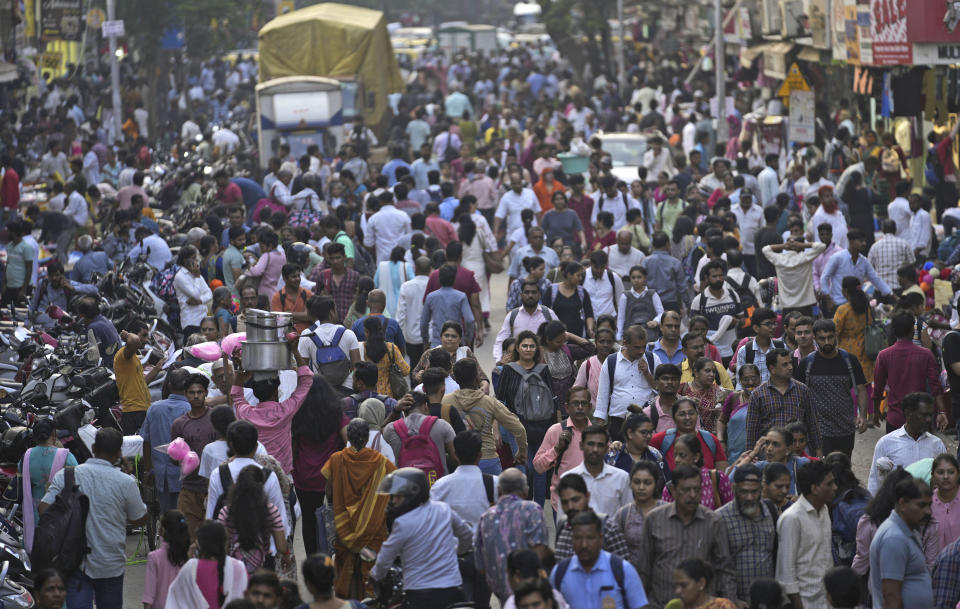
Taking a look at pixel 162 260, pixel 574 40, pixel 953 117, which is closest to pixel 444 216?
pixel 162 260

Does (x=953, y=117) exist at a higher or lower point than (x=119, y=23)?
lower

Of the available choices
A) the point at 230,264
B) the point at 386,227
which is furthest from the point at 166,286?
the point at 386,227

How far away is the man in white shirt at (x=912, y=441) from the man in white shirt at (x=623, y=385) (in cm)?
186

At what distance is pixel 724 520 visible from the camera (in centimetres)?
744

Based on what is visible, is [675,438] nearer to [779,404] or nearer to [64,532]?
[779,404]

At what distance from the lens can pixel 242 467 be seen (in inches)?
315

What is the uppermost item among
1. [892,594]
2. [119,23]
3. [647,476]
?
[119,23]

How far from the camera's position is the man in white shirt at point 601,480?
802cm

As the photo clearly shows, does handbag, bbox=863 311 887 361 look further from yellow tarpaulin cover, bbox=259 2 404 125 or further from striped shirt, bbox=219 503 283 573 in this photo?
yellow tarpaulin cover, bbox=259 2 404 125

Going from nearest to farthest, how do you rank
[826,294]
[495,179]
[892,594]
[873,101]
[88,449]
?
[892,594]
[88,449]
[826,294]
[495,179]
[873,101]

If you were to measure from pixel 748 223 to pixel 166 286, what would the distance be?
647 centimetres

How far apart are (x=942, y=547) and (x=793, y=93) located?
15465 millimetres

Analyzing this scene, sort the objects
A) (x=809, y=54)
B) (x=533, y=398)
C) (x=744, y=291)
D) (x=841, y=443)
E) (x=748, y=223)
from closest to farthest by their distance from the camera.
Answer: (x=533, y=398)
(x=841, y=443)
(x=744, y=291)
(x=748, y=223)
(x=809, y=54)

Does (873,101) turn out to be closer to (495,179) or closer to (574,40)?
(495,179)
